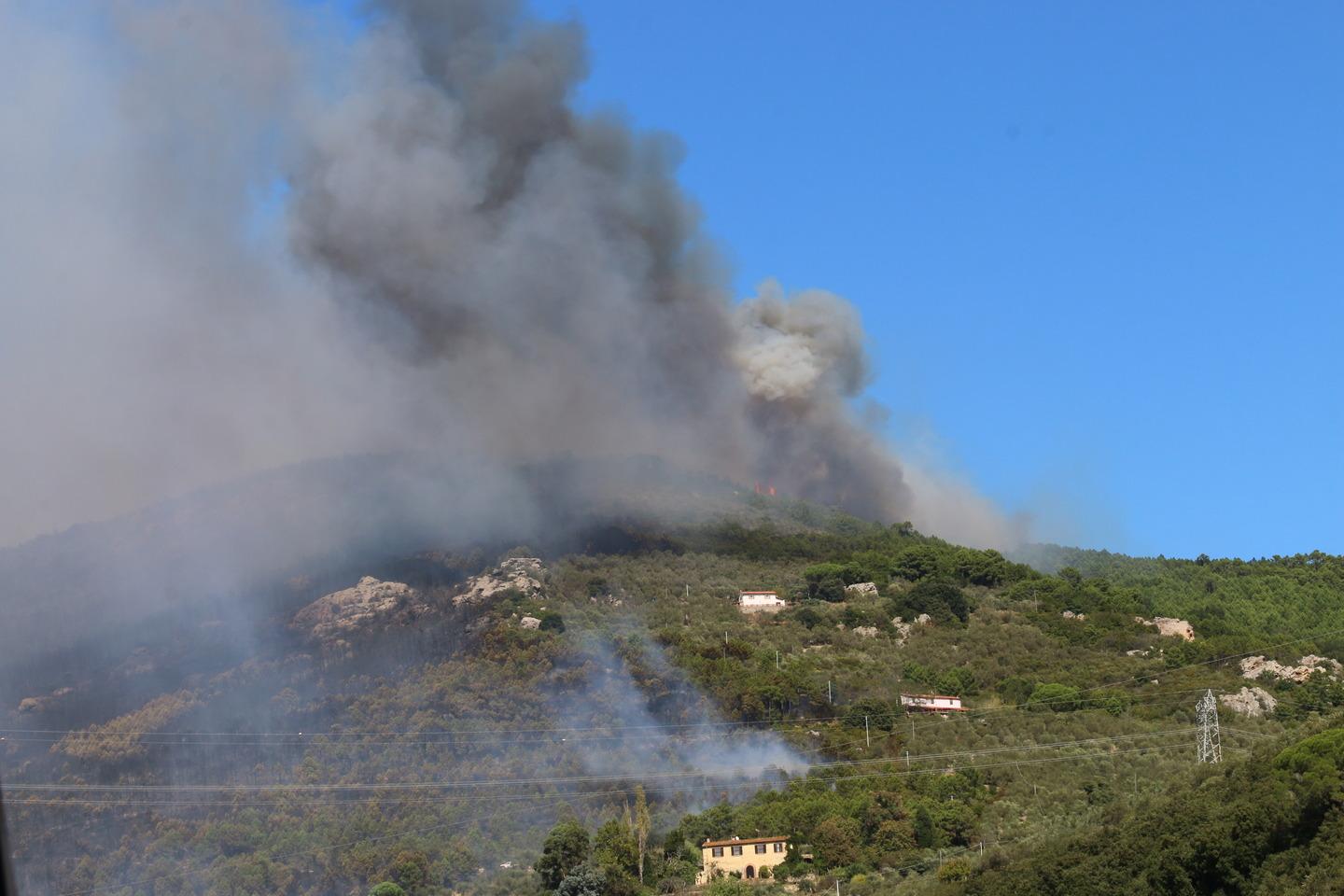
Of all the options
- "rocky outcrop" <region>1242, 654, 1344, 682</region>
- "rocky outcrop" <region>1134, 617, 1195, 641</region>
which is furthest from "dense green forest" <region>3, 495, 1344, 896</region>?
"rocky outcrop" <region>1134, 617, 1195, 641</region>

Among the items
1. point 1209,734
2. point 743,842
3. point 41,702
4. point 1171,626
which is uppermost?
point 1171,626

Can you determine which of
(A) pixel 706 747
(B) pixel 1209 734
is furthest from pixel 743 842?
(B) pixel 1209 734

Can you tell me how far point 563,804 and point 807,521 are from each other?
42976 mm

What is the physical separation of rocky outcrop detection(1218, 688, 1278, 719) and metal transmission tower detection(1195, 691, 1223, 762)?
2576 millimetres

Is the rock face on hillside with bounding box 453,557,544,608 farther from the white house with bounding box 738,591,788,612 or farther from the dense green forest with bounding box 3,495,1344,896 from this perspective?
the white house with bounding box 738,591,788,612

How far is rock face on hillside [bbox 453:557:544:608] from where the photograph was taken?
71.3m

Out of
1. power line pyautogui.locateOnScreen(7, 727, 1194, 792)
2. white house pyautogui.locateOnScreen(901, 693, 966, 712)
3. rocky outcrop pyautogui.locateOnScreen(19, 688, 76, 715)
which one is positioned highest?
rocky outcrop pyautogui.locateOnScreen(19, 688, 76, 715)

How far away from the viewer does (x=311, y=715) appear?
60.4 meters

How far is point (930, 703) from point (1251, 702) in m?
11.0

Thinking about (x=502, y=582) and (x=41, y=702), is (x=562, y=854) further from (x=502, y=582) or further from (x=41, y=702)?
(x=41, y=702)

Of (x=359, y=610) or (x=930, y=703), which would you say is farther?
(x=359, y=610)

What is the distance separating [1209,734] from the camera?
47.3m

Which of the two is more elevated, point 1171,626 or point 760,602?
point 760,602

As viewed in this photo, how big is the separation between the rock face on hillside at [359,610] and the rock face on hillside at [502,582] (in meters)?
2.09
